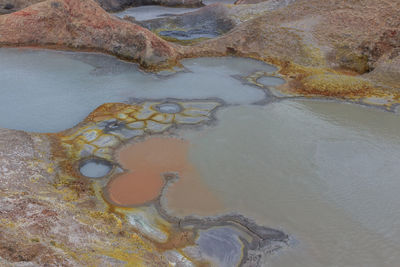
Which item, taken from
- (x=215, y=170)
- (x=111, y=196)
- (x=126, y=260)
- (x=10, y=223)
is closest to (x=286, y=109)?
(x=215, y=170)

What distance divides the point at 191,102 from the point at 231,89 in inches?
65.2

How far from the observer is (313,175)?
709 centimetres

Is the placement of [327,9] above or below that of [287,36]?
above

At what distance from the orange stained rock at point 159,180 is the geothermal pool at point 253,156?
2 centimetres

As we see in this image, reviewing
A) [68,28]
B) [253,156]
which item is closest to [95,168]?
[253,156]

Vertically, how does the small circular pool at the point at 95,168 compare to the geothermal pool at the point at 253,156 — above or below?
below

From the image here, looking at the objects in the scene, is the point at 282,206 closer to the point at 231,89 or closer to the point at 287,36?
the point at 231,89

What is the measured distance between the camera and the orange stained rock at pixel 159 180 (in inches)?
255

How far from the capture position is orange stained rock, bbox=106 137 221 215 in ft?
21.3

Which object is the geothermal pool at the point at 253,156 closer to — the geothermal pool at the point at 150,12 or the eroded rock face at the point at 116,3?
the eroded rock face at the point at 116,3

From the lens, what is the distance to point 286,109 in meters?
9.83

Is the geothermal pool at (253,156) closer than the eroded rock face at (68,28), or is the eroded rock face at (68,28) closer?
the geothermal pool at (253,156)

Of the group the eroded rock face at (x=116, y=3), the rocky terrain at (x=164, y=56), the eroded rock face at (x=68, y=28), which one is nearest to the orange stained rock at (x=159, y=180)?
the rocky terrain at (x=164, y=56)

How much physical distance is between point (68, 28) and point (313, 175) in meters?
12.1
